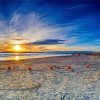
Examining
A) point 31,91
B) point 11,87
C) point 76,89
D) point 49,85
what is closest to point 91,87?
point 76,89

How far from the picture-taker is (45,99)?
9.34 metres

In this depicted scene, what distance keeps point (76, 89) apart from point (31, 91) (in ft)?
6.90

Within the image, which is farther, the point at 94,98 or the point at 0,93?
the point at 0,93

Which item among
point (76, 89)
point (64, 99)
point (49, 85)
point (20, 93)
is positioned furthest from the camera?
point (49, 85)

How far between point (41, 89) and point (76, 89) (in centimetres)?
163

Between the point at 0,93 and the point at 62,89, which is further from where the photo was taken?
the point at 62,89

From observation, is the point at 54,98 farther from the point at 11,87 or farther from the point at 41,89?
the point at 11,87

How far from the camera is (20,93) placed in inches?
409

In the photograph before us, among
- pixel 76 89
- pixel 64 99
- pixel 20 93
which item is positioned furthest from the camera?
pixel 76 89

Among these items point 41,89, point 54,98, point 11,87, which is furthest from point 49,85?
point 54,98

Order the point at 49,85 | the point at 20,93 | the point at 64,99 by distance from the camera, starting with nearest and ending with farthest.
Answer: the point at 64,99
the point at 20,93
the point at 49,85

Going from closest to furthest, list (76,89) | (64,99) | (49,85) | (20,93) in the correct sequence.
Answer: (64,99)
(20,93)
(76,89)
(49,85)

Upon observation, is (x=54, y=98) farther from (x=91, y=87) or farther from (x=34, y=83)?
(x=34, y=83)

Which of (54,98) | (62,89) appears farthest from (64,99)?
(62,89)
